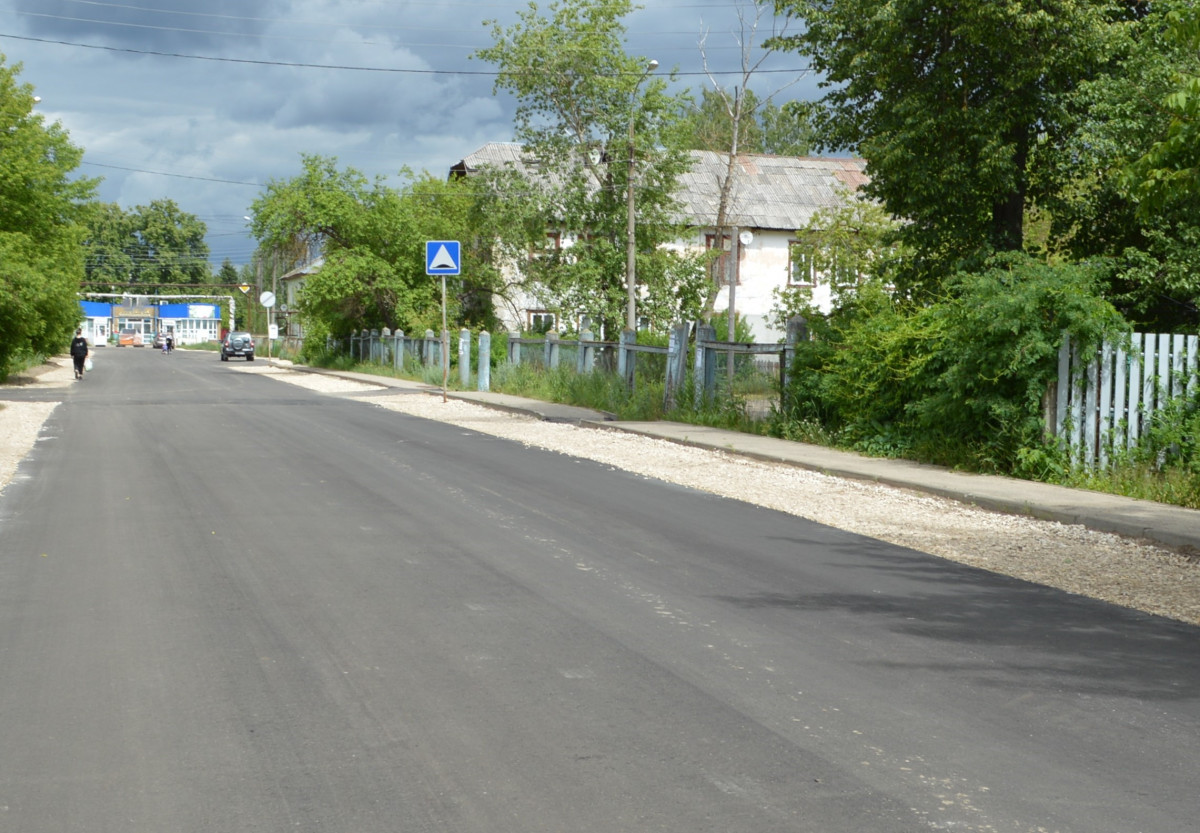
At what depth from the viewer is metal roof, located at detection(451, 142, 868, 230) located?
5656 cm

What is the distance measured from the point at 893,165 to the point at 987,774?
1648cm

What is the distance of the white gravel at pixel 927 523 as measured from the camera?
848cm

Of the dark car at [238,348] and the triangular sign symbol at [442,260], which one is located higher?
the triangular sign symbol at [442,260]

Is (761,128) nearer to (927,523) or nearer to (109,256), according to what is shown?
(927,523)

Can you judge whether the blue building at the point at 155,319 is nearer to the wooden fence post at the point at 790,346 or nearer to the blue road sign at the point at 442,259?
the blue road sign at the point at 442,259

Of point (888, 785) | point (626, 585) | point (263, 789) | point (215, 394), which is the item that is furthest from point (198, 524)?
point (215, 394)

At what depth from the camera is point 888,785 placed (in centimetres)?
438

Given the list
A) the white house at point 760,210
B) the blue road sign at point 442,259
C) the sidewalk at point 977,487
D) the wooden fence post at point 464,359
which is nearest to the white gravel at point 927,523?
the sidewalk at point 977,487

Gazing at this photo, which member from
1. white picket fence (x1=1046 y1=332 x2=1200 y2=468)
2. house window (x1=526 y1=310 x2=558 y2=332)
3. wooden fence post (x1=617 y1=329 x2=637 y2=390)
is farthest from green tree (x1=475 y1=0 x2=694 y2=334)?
white picket fence (x1=1046 y1=332 x2=1200 y2=468)

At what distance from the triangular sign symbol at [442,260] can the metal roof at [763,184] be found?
27674mm

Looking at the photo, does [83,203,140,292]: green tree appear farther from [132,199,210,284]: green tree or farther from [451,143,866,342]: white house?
[451,143,866,342]: white house

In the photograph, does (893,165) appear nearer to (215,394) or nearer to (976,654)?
(976,654)

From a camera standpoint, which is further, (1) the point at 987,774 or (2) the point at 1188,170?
(2) the point at 1188,170

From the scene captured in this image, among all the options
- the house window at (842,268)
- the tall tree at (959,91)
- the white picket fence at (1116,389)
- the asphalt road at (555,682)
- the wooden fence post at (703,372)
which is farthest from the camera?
the house window at (842,268)
